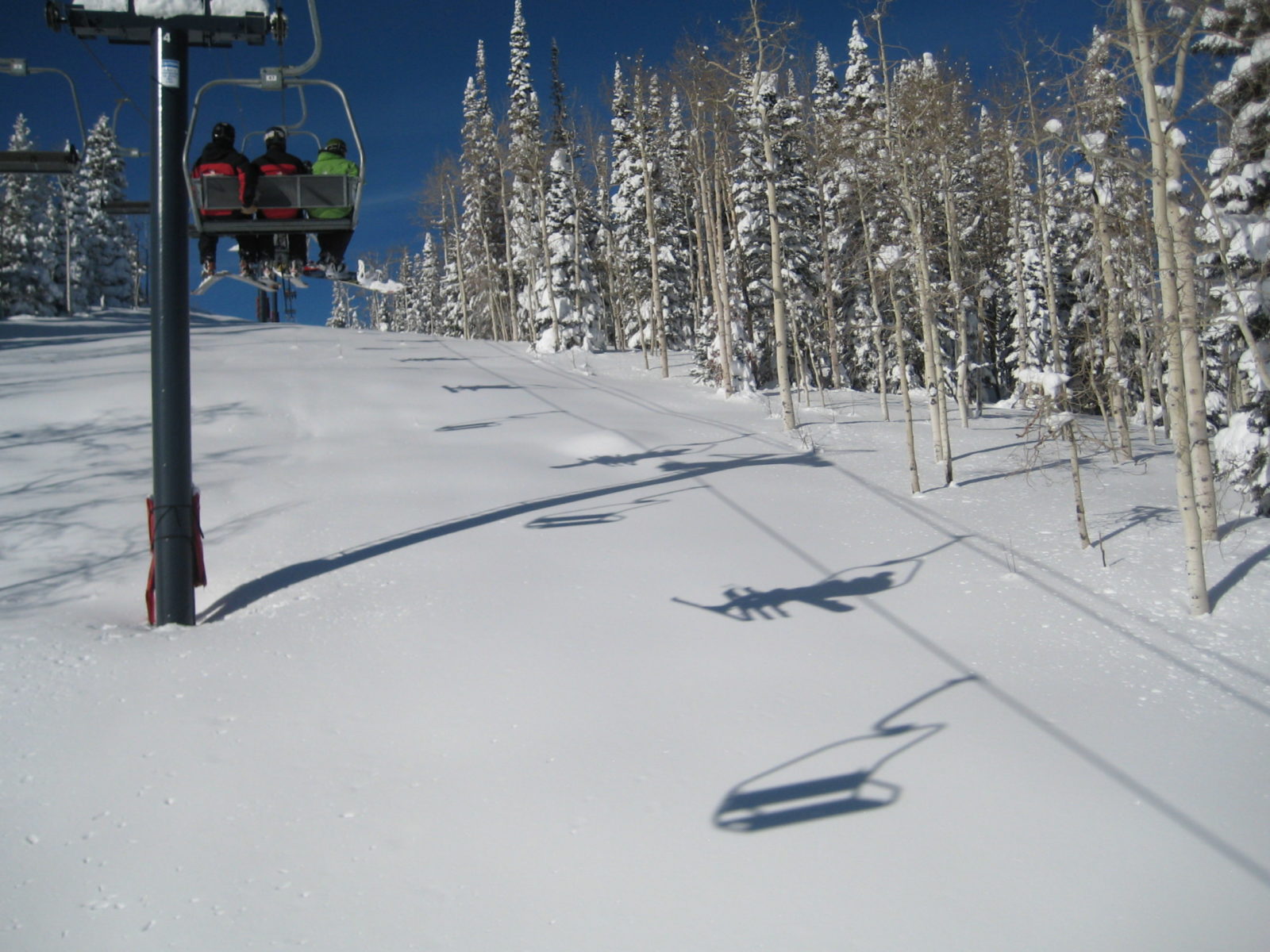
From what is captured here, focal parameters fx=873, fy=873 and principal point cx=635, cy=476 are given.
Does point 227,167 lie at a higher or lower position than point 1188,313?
higher

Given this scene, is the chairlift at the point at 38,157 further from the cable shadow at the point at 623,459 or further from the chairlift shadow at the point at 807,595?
the cable shadow at the point at 623,459

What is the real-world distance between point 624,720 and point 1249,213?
13.5m

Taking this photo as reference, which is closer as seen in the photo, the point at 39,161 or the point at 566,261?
the point at 39,161

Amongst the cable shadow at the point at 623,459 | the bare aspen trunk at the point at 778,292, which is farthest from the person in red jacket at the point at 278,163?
the bare aspen trunk at the point at 778,292

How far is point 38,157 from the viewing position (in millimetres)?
8578

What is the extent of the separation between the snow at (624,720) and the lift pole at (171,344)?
0.68 m

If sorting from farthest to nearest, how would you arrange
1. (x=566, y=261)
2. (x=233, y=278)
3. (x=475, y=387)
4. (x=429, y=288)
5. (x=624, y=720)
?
(x=429, y=288) < (x=566, y=261) < (x=475, y=387) < (x=233, y=278) < (x=624, y=720)

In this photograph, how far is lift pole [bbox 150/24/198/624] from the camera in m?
9.09

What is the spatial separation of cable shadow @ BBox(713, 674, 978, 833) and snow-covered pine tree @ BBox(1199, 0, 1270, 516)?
10370 millimetres

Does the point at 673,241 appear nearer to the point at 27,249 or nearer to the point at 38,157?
the point at 27,249

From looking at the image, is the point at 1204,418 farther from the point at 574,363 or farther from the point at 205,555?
the point at 574,363

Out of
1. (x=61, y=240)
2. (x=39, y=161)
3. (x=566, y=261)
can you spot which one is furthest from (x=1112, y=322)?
(x=61, y=240)

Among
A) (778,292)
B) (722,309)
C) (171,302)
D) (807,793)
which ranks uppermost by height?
(722,309)

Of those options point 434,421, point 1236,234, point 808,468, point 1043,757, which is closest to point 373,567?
point 1043,757
